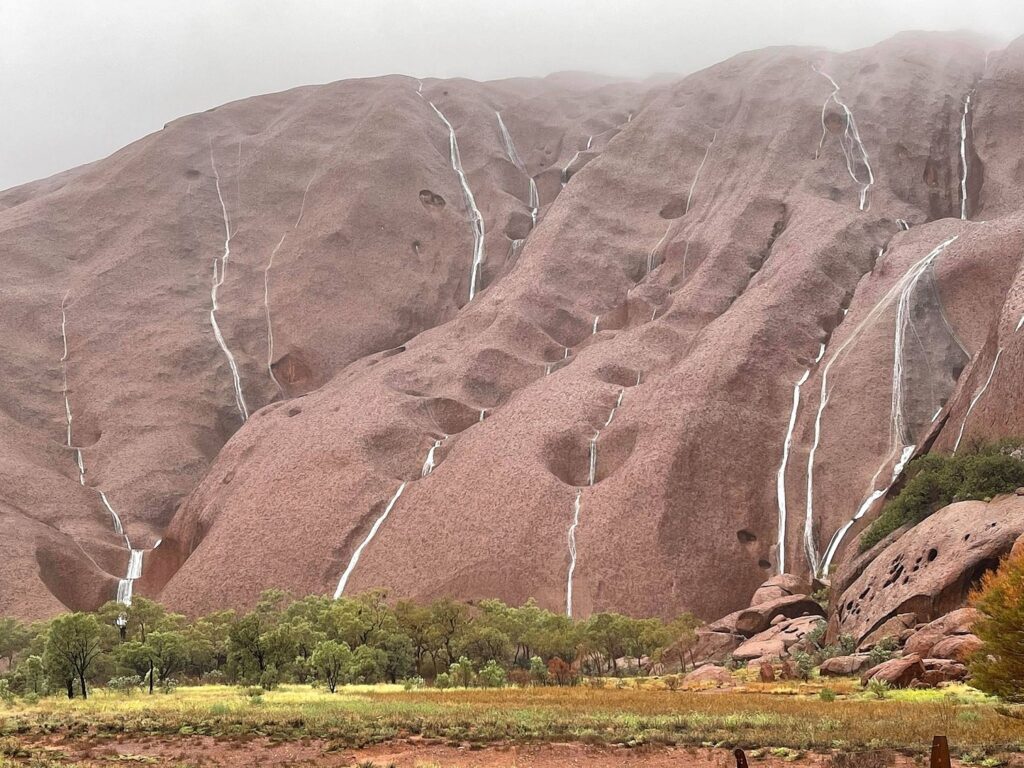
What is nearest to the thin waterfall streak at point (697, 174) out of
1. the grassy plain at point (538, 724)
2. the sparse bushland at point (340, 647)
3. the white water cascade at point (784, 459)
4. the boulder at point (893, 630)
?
the white water cascade at point (784, 459)

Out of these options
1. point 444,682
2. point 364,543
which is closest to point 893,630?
point 444,682

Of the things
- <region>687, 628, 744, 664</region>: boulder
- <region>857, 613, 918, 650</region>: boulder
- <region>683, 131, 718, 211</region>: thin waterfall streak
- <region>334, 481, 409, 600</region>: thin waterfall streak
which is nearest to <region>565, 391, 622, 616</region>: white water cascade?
<region>687, 628, 744, 664</region>: boulder

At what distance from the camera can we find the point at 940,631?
30.5 m

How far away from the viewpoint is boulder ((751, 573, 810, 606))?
47650 mm

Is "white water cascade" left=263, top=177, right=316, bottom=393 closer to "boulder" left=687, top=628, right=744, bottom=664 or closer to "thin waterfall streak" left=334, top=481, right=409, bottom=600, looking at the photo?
"thin waterfall streak" left=334, top=481, right=409, bottom=600

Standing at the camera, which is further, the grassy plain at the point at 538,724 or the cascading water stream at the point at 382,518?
the cascading water stream at the point at 382,518

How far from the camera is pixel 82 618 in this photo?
1262 inches

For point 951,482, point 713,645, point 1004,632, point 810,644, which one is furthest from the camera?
point 713,645

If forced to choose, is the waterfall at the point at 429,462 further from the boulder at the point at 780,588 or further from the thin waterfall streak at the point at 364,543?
the boulder at the point at 780,588

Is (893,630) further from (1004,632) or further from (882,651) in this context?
(1004,632)

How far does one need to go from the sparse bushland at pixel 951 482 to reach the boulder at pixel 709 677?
11592 millimetres

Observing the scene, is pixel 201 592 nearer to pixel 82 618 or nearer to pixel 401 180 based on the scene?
pixel 82 618

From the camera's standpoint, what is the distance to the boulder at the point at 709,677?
106ft

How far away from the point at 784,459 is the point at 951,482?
60.4 feet
